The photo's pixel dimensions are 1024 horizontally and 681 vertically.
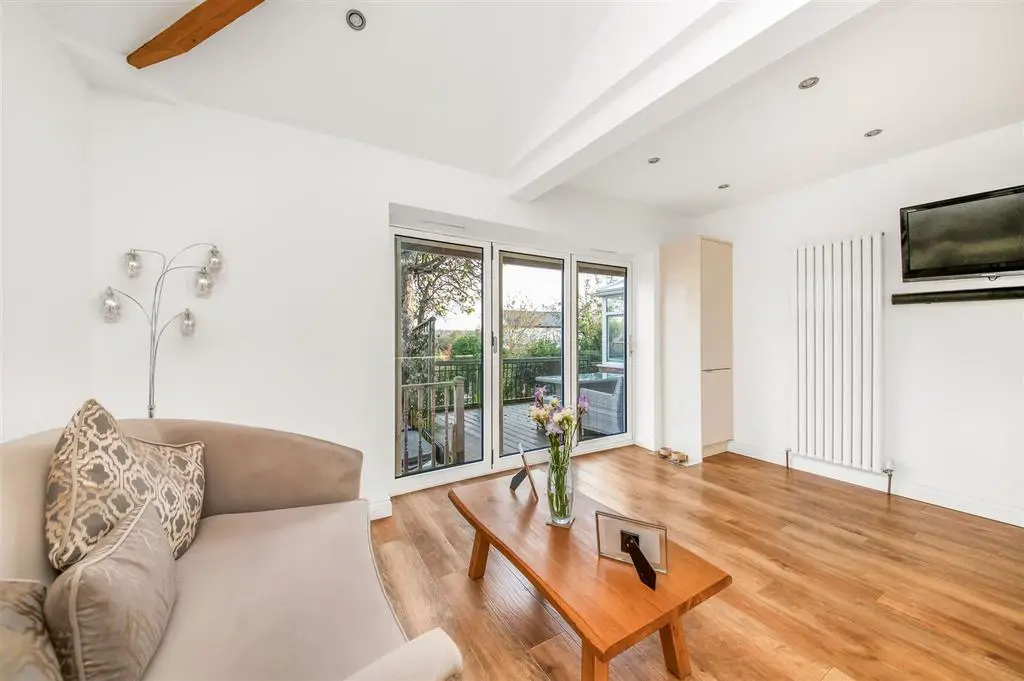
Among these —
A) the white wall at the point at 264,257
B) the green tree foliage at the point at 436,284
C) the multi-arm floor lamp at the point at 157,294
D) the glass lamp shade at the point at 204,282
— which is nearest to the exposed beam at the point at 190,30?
the white wall at the point at 264,257

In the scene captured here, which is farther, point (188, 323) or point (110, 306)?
point (188, 323)

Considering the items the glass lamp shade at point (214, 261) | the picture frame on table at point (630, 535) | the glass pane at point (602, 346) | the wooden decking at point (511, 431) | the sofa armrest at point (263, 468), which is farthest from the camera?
the glass pane at point (602, 346)

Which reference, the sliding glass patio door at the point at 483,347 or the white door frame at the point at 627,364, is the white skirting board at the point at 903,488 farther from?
the sliding glass patio door at the point at 483,347

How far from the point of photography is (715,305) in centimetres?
369

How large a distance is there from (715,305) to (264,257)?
377cm

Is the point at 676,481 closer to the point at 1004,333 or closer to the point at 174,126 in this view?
the point at 1004,333

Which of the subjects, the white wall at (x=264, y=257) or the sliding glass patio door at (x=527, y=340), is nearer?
the white wall at (x=264, y=257)

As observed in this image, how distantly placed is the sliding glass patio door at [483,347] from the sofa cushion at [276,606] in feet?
5.38

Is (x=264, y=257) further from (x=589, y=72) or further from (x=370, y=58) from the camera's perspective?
(x=589, y=72)

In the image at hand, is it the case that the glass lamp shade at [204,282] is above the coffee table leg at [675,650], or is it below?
above

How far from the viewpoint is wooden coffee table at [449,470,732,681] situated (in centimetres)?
105

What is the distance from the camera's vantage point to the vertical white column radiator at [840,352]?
2.87m

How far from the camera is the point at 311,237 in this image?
234 cm

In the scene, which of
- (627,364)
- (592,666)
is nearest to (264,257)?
(592,666)
